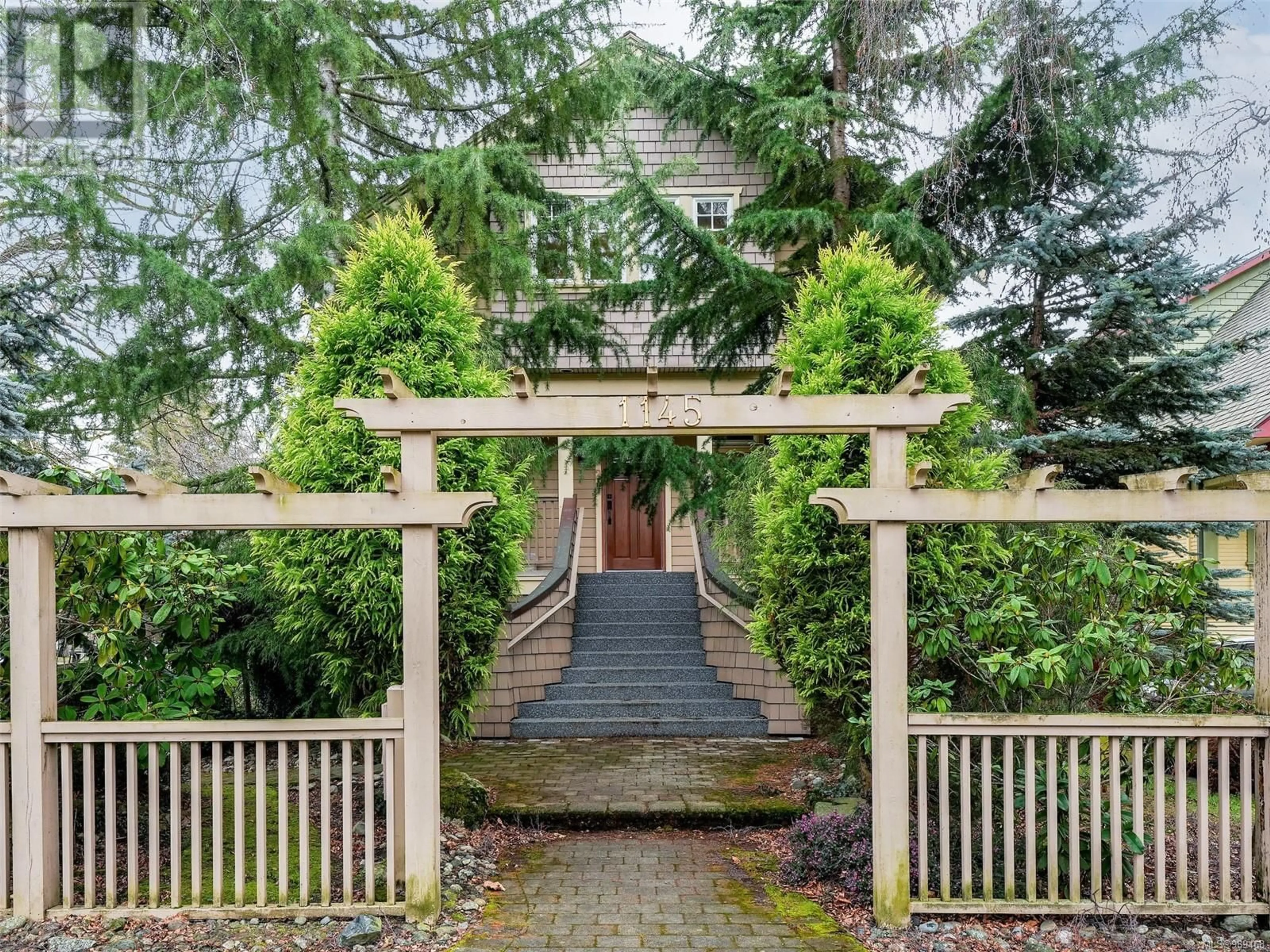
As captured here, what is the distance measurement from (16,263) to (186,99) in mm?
3835

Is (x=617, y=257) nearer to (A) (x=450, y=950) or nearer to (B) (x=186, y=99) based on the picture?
(B) (x=186, y=99)

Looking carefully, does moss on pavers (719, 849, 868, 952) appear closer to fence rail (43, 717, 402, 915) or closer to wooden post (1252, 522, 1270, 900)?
fence rail (43, 717, 402, 915)

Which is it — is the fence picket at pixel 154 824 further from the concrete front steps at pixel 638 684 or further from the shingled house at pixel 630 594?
the concrete front steps at pixel 638 684

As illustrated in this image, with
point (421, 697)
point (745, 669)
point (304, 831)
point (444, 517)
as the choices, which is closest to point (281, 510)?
point (444, 517)

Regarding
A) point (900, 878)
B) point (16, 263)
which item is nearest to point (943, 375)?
point (900, 878)

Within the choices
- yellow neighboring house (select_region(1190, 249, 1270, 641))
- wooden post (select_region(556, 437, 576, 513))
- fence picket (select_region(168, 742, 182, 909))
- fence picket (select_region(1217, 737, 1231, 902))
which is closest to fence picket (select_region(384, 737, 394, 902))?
fence picket (select_region(168, 742, 182, 909))

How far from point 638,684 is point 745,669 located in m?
1.14

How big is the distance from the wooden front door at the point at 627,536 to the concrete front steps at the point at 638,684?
2.11 m

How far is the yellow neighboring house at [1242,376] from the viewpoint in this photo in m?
9.33

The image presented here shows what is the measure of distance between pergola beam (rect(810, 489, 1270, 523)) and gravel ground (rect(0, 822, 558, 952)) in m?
2.84

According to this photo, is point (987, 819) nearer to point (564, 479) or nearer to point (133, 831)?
point (133, 831)

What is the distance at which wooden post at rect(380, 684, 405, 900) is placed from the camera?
425cm

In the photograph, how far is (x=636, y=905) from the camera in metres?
4.49

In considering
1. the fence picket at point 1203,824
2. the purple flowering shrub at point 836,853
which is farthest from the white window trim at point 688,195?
the fence picket at point 1203,824
